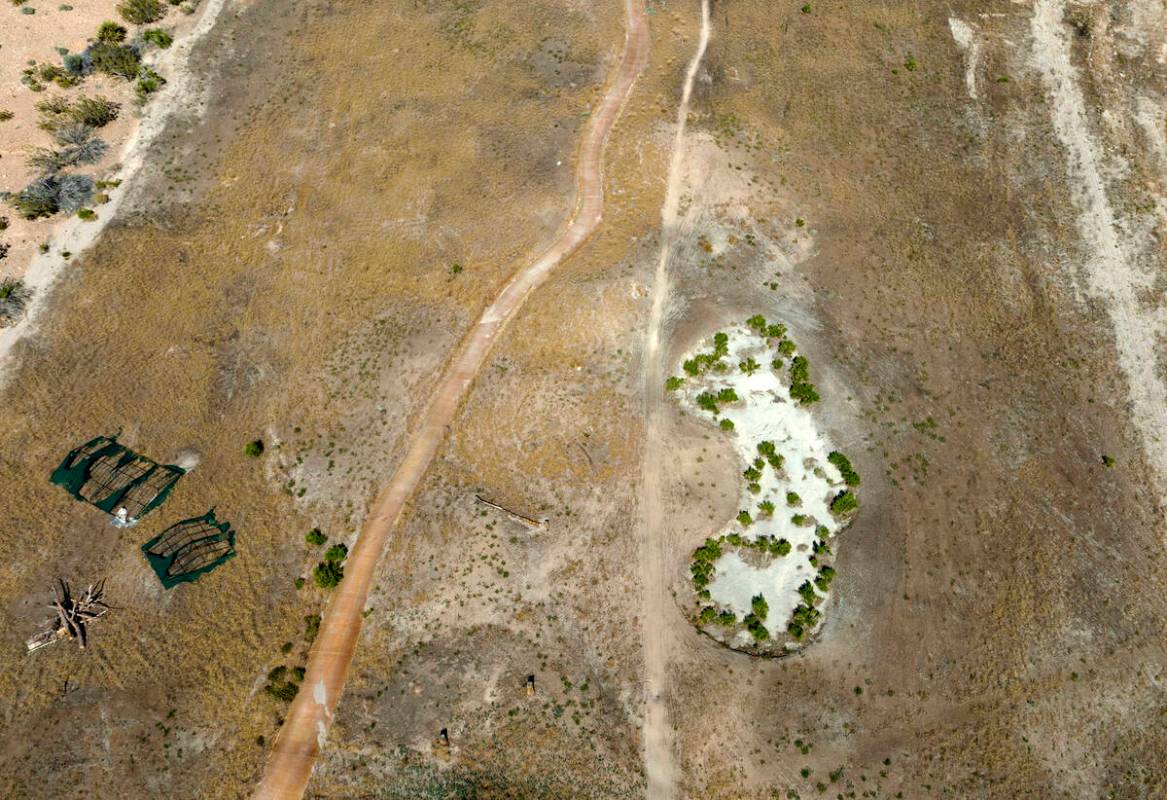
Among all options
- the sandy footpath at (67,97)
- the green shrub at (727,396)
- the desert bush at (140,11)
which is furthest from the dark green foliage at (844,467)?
the desert bush at (140,11)

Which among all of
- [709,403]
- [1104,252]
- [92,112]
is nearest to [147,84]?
[92,112]

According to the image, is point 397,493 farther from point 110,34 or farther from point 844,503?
point 110,34

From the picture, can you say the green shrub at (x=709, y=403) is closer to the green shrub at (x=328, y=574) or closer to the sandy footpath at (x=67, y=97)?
the green shrub at (x=328, y=574)

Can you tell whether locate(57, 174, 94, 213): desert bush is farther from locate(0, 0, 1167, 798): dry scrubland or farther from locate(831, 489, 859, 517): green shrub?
locate(831, 489, 859, 517): green shrub

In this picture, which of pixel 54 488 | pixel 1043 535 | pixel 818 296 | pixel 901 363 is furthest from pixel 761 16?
pixel 54 488

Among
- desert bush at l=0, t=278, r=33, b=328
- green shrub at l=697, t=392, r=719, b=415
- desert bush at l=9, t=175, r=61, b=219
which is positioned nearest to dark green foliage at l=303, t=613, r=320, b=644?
green shrub at l=697, t=392, r=719, b=415

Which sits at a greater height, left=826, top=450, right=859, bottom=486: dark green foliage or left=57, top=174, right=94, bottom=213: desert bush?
left=57, top=174, right=94, bottom=213: desert bush
